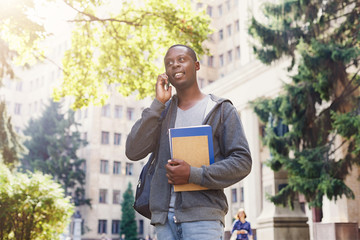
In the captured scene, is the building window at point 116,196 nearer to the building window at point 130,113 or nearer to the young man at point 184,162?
the building window at point 130,113

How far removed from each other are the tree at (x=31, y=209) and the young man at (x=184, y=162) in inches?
303

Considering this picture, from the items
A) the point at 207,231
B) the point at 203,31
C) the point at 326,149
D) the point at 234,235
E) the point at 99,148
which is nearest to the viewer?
the point at 207,231

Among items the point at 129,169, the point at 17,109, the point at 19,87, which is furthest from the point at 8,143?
the point at 19,87

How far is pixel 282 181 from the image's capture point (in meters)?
16.3

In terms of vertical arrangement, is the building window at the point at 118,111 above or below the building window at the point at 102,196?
above

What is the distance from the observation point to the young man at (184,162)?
248cm

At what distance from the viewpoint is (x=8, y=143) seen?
64.8ft

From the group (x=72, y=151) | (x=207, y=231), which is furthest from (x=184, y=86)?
(x=72, y=151)

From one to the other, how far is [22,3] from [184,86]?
783 cm

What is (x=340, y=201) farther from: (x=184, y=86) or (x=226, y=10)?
(x=226, y=10)

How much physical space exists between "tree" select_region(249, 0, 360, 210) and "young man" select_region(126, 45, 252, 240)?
9.84 metres

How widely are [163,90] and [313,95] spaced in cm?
1263

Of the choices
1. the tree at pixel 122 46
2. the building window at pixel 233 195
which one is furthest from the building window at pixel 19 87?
the tree at pixel 122 46

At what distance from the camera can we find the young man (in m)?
2.48
